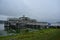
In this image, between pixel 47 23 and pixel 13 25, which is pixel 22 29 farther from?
pixel 47 23

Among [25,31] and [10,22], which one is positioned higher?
[10,22]

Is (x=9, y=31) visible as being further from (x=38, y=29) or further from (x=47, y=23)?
(x=47, y=23)

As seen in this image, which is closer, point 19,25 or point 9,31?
point 9,31

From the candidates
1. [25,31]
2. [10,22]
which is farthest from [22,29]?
[10,22]

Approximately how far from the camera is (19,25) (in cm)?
1734

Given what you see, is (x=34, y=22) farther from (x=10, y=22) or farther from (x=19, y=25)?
(x=10, y=22)

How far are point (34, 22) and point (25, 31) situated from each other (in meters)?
2.60

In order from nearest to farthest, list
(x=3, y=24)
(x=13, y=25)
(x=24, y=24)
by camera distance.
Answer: (x=3, y=24) < (x=13, y=25) < (x=24, y=24)

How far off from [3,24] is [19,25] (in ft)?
8.60

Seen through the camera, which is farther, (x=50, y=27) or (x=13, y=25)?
(x=50, y=27)

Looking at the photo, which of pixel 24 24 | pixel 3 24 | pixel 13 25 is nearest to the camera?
pixel 3 24

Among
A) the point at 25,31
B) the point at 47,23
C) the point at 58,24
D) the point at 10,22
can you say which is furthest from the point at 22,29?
the point at 58,24

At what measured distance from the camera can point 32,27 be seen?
698 inches

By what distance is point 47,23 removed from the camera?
57.7ft
